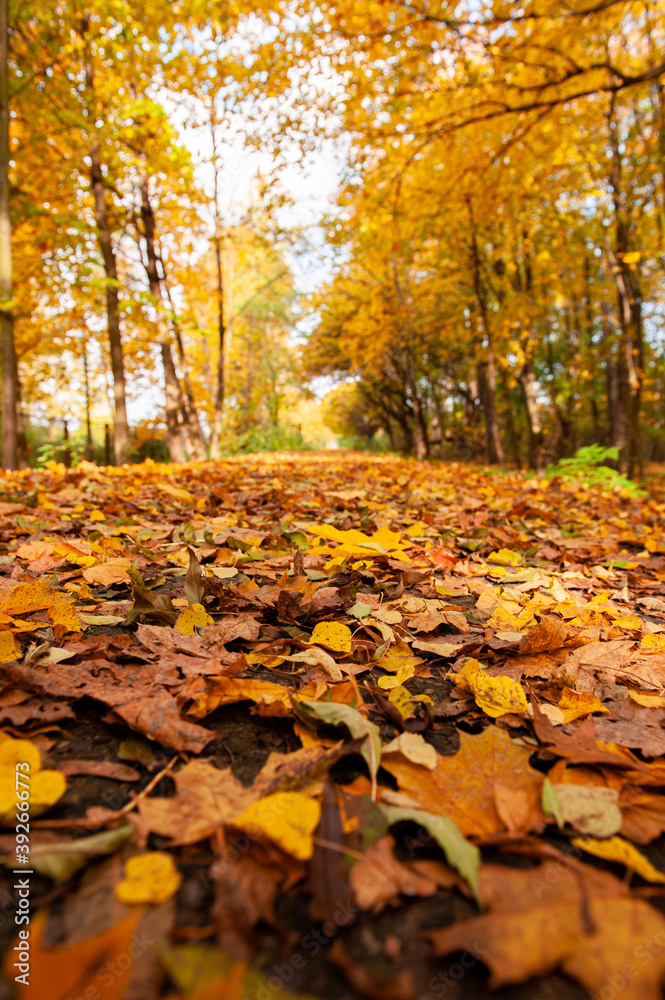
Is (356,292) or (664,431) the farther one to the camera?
(664,431)

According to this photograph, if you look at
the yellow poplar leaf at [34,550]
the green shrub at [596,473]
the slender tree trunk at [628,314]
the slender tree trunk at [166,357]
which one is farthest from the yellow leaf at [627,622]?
the slender tree trunk at [166,357]

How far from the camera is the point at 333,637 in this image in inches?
44.8

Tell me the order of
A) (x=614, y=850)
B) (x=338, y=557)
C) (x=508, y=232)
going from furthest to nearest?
1. (x=508, y=232)
2. (x=338, y=557)
3. (x=614, y=850)

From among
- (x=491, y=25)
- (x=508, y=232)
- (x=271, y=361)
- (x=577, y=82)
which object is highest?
(x=271, y=361)

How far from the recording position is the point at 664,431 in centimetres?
1609

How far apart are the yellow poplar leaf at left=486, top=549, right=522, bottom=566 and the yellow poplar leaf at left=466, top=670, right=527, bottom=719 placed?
114 centimetres

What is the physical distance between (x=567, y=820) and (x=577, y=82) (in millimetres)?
5255

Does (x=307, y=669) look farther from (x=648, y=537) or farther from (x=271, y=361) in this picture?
(x=271, y=361)

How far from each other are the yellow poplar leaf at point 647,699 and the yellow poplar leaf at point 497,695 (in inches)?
10.4

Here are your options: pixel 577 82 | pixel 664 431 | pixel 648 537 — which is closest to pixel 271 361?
pixel 664 431

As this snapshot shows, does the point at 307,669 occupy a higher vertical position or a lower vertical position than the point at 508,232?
lower

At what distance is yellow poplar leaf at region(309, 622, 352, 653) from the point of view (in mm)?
1125

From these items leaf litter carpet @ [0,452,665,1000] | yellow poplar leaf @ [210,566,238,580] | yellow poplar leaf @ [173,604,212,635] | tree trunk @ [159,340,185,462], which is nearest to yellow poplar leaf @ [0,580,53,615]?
leaf litter carpet @ [0,452,665,1000]

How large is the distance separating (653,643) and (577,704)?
0.46 m
